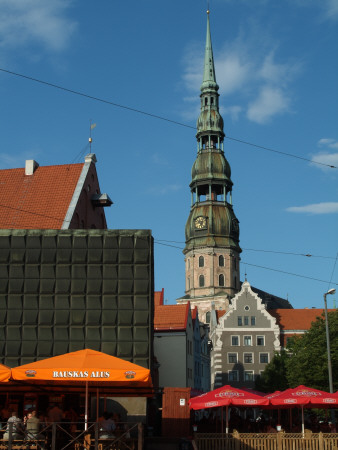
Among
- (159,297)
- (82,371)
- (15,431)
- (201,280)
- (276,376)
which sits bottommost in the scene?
(15,431)

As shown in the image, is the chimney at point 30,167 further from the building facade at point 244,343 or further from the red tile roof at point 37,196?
the building facade at point 244,343

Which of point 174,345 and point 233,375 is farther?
point 233,375

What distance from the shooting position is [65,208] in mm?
35344

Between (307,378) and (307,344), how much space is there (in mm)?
3424

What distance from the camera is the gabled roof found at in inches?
3543

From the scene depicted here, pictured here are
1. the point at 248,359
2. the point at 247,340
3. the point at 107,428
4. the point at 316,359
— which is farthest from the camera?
the point at 247,340

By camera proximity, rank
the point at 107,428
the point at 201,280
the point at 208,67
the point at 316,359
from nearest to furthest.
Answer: the point at 107,428 < the point at 316,359 < the point at 201,280 < the point at 208,67

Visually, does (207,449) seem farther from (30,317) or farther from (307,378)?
(307,378)

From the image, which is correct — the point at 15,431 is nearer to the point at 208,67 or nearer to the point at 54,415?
the point at 54,415

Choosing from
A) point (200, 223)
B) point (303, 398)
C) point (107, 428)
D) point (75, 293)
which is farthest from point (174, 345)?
point (200, 223)

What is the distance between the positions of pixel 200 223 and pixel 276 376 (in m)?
54.8

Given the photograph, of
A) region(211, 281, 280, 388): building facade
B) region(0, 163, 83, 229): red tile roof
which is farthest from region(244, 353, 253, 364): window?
region(0, 163, 83, 229): red tile roof

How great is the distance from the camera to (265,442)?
22172 mm

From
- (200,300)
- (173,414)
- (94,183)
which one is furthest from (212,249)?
(173,414)
